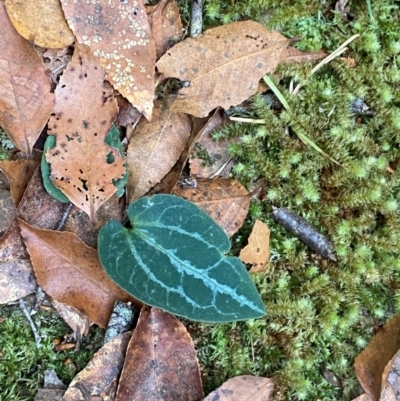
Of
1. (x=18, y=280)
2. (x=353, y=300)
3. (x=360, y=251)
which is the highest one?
(x=18, y=280)

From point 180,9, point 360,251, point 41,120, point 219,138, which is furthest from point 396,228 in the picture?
point 41,120

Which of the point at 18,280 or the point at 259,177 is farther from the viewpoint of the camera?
the point at 259,177

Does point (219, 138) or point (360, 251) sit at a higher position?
point (219, 138)

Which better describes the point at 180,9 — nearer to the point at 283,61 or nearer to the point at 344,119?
the point at 283,61

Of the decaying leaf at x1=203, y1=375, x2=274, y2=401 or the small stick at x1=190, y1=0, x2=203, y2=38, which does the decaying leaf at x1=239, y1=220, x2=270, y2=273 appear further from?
the small stick at x1=190, y1=0, x2=203, y2=38

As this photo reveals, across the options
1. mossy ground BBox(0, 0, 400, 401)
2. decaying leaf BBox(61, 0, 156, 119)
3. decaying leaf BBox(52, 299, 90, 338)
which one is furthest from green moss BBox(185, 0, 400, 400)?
decaying leaf BBox(52, 299, 90, 338)

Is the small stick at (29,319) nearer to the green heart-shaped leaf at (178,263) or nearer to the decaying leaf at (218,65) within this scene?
the green heart-shaped leaf at (178,263)
